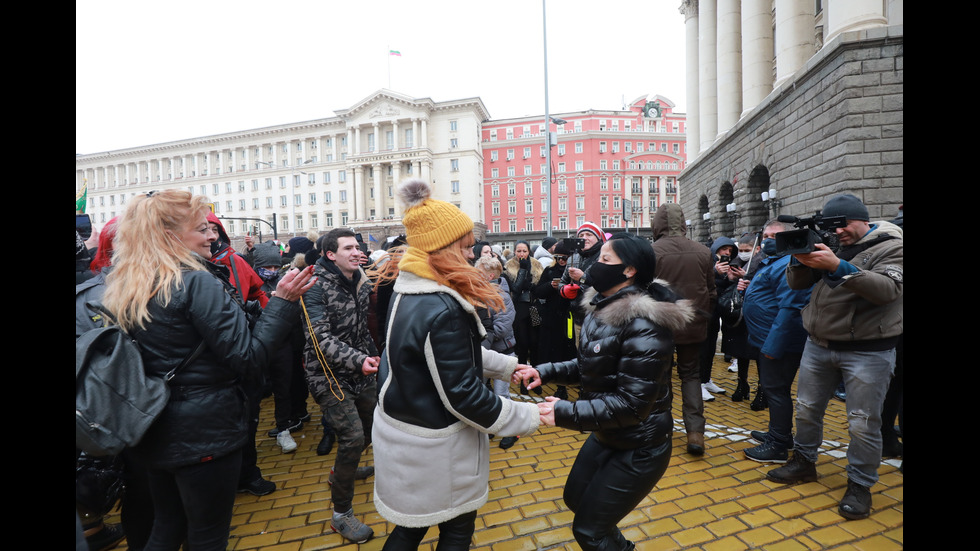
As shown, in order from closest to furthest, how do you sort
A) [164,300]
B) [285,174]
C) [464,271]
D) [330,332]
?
[164,300]
[464,271]
[330,332]
[285,174]

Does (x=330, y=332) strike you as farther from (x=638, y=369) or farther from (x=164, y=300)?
(x=638, y=369)

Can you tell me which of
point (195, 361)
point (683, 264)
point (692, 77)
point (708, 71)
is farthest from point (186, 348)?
point (692, 77)

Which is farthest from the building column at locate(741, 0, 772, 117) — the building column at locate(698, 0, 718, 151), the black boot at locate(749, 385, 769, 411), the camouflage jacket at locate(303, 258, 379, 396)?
the camouflage jacket at locate(303, 258, 379, 396)

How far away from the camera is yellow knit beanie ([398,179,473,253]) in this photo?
213 cm

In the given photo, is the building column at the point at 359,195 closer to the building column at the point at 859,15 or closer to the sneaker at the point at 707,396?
the building column at the point at 859,15

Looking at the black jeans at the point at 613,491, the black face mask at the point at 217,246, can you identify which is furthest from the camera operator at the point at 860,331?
the black face mask at the point at 217,246

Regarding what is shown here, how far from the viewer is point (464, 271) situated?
7.04ft

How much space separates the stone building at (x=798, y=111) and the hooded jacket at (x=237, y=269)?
7.70 metres

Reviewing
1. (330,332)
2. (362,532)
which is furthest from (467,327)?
(362,532)

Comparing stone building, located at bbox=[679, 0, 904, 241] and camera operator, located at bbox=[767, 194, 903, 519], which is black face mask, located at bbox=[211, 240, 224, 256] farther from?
stone building, located at bbox=[679, 0, 904, 241]

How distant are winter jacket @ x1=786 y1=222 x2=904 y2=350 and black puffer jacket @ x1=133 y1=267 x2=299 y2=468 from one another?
11.9 feet

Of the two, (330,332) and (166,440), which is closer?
(166,440)

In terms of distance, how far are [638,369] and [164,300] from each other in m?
2.24

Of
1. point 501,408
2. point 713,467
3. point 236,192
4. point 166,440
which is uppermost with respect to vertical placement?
point 236,192
